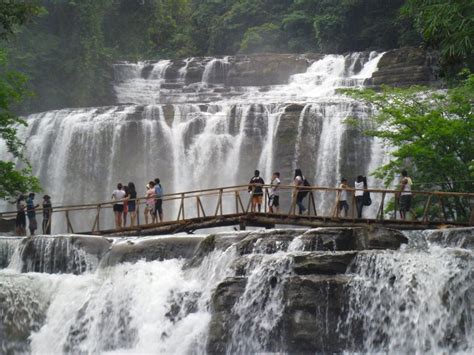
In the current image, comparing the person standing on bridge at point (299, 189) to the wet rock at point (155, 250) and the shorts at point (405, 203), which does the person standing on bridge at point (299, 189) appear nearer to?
the shorts at point (405, 203)

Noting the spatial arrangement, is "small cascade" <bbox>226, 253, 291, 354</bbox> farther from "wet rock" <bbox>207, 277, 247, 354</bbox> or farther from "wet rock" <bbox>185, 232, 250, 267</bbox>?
"wet rock" <bbox>185, 232, 250, 267</bbox>

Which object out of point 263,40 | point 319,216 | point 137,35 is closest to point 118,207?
point 319,216

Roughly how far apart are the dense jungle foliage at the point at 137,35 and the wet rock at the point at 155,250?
24453 mm

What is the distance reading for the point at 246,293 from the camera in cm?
1784

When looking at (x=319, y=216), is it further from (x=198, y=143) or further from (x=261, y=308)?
(x=198, y=143)

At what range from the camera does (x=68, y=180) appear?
122 ft

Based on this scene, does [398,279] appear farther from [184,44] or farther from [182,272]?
[184,44]

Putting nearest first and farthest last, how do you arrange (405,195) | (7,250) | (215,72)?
(405,195) < (7,250) < (215,72)

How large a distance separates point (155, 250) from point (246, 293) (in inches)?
146

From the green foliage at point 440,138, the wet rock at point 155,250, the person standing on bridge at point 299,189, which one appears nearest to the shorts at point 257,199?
the person standing on bridge at point 299,189

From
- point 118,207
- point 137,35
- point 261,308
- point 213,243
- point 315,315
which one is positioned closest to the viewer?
point 315,315

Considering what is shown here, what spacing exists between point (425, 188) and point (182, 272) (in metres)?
8.61

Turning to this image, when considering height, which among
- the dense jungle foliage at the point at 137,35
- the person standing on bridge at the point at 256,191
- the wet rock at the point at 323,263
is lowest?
the wet rock at the point at 323,263

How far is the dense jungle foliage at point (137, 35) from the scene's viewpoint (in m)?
47.3
